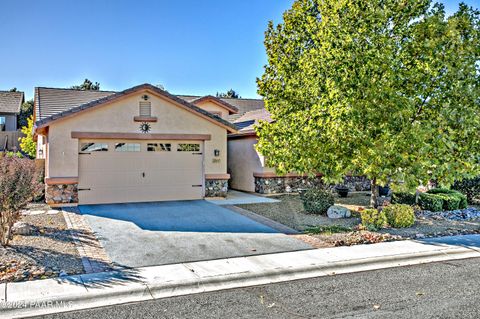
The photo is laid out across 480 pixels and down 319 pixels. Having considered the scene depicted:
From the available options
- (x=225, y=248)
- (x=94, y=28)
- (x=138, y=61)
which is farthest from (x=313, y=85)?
(x=138, y=61)

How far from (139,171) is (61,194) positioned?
278cm

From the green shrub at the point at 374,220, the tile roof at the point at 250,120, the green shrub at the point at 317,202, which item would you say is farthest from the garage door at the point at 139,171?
the green shrub at the point at 374,220

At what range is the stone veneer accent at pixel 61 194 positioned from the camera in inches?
530

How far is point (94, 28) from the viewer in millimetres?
14570

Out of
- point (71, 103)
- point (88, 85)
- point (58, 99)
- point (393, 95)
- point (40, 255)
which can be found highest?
point (88, 85)

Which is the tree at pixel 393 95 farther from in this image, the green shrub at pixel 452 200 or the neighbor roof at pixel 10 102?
the neighbor roof at pixel 10 102

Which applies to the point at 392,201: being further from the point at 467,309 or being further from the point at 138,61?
the point at 138,61

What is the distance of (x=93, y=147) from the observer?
555 inches

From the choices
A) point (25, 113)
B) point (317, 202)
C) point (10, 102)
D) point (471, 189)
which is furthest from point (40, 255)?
point (25, 113)

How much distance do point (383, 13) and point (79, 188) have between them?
11.3 meters

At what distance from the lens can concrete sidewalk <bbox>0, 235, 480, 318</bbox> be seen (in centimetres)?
547

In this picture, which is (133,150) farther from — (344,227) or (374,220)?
(374,220)

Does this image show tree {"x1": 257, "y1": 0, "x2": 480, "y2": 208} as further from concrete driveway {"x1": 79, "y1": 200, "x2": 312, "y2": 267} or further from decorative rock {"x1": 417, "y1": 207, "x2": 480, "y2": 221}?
concrete driveway {"x1": 79, "y1": 200, "x2": 312, "y2": 267}

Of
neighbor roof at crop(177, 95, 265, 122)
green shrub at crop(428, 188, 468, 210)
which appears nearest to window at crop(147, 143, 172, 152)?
neighbor roof at crop(177, 95, 265, 122)
